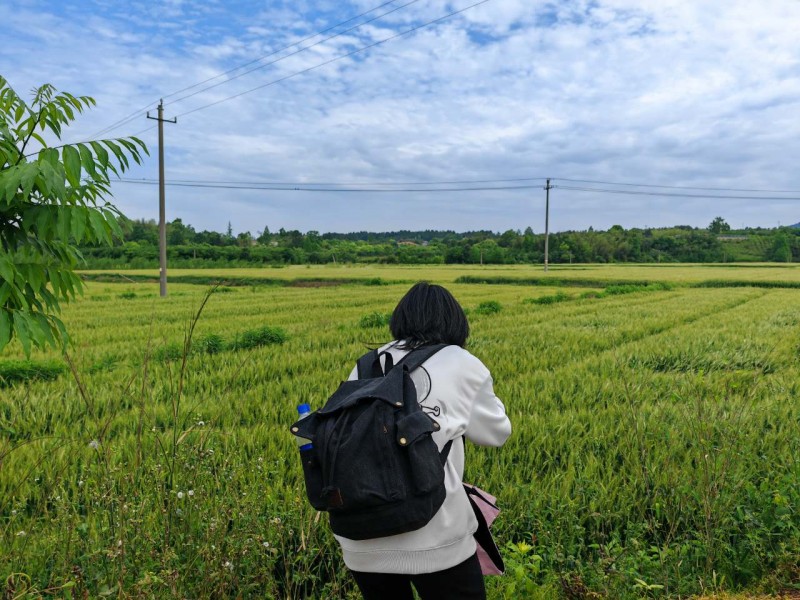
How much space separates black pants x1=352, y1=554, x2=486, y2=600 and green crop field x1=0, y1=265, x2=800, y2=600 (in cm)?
67

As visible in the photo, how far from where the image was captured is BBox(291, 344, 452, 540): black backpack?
1.80 m

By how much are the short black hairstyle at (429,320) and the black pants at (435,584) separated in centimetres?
86

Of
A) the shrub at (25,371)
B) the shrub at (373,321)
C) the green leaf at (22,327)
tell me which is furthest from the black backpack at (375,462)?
the shrub at (373,321)

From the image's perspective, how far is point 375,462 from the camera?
181 cm

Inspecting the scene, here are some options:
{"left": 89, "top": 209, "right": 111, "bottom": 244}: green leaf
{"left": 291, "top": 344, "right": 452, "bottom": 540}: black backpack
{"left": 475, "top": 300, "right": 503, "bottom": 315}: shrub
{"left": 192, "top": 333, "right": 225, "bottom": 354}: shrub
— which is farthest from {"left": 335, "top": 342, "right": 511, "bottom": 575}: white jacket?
{"left": 475, "top": 300, "right": 503, "bottom": 315}: shrub

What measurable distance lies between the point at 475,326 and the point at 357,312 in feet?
15.5

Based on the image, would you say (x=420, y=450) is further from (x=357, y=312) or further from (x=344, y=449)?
(x=357, y=312)

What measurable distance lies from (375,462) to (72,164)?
1751 mm

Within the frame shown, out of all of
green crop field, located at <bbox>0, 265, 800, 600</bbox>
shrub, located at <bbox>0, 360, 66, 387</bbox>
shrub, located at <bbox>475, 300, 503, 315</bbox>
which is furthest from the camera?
shrub, located at <bbox>475, 300, 503, 315</bbox>

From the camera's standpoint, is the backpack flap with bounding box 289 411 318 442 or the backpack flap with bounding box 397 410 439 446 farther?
the backpack flap with bounding box 289 411 318 442

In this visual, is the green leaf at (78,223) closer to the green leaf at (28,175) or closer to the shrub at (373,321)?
the green leaf at (28,175)

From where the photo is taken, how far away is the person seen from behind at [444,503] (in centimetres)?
198

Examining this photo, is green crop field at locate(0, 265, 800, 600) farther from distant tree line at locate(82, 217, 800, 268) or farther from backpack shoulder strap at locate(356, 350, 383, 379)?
distant tree line at locate(82, 217, 800, 268)

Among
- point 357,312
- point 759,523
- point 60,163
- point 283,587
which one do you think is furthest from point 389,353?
point 357,312
